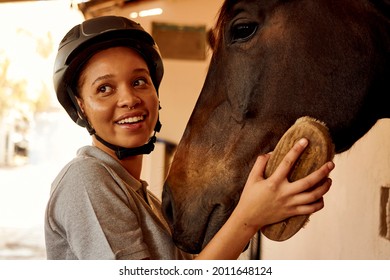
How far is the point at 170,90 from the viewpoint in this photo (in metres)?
1.11

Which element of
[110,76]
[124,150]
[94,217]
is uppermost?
[110,76]

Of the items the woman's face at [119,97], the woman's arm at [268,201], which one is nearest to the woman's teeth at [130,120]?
the woman's face at [119,97]

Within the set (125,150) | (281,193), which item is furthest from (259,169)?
(125,150)

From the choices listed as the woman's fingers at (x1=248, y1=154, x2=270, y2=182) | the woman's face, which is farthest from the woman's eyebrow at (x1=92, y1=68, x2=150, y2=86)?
the woman's fingers at (x1=248, y1=154, x2=270, y2=182)

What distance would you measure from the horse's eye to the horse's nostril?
0.25 m

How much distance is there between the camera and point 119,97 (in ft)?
2.46

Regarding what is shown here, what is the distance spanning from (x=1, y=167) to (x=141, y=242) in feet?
1.64

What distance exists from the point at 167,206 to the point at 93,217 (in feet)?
0.46

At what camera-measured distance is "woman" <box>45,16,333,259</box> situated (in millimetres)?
642

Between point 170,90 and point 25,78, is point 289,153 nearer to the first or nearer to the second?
point 170,90

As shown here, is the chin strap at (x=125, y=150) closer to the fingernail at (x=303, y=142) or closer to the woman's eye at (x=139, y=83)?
the woman's eye at (x=139, y=83)

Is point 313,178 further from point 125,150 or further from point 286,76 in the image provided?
point 125,150
